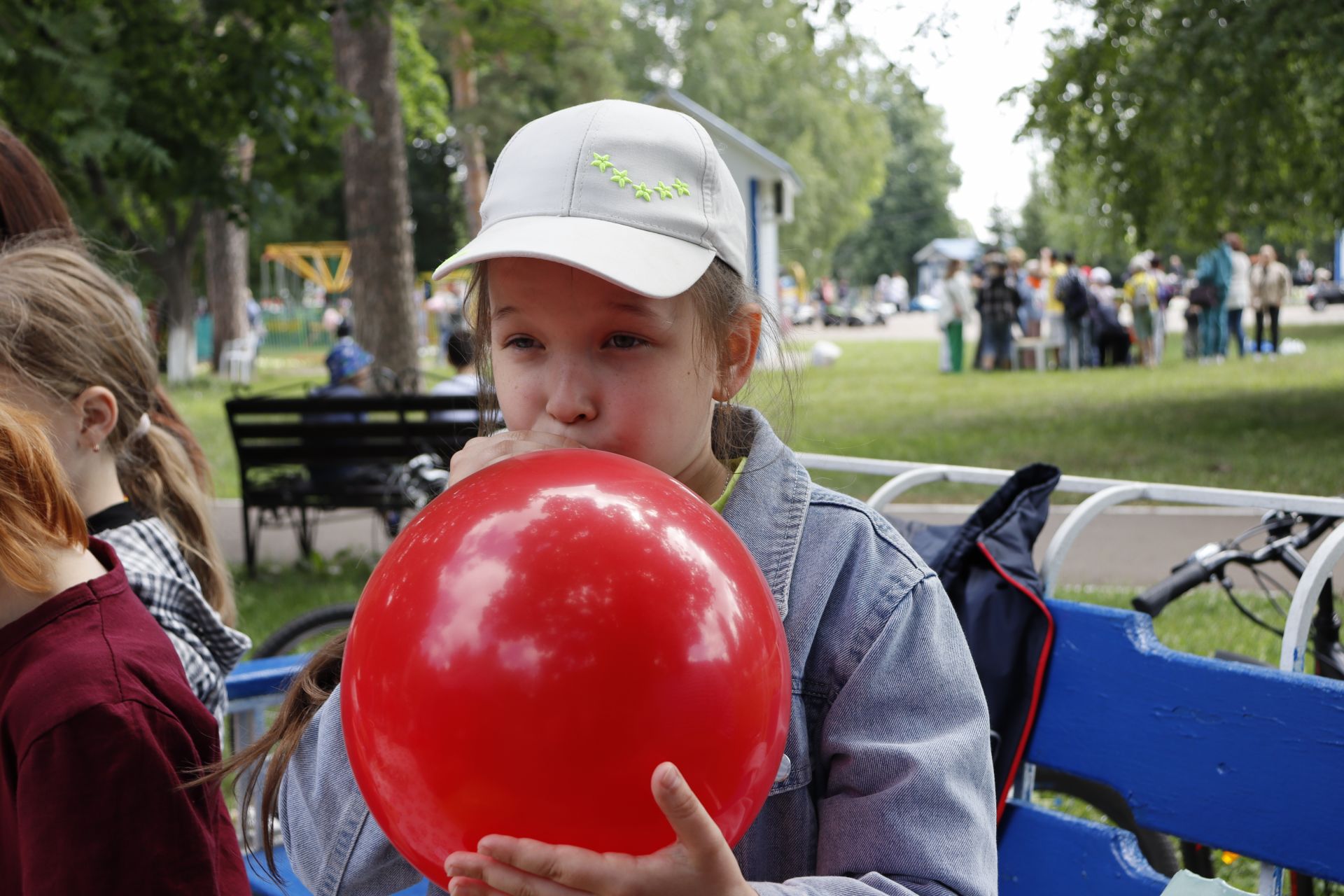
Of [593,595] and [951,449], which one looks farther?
[951,449]

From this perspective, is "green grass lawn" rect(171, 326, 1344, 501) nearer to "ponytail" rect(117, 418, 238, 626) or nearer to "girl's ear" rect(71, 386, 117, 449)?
"ponytail" rect(117, 418, 238, 626)

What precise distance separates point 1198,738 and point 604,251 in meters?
1.47

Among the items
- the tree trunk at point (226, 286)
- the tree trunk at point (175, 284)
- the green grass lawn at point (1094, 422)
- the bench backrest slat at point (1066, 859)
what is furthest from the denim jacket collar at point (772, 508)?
the tree trunk at point (226, 286)

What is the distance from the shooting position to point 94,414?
2467 mm

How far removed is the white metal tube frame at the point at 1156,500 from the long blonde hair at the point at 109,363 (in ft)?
4.49

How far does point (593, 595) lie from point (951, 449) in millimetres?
11065

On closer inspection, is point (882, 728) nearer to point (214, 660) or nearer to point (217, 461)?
point (214, 660)

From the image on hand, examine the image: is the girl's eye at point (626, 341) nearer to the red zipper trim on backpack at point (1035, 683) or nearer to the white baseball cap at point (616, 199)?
the white baseball cap at point (616, 199)

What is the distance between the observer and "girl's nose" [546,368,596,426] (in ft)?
4.92

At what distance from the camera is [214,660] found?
252cm

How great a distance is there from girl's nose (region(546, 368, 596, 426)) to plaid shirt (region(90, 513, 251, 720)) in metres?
1.18

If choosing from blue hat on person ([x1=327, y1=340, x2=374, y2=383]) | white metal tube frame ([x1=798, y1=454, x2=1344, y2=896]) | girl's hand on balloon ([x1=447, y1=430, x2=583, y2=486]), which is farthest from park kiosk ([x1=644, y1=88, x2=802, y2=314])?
girl's hand on balloon ([x1=447, y1=430, x2=583, y2=486])

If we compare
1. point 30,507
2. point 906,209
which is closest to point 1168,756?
point 30,507

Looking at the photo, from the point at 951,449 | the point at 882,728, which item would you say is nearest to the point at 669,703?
the point at 882,728
